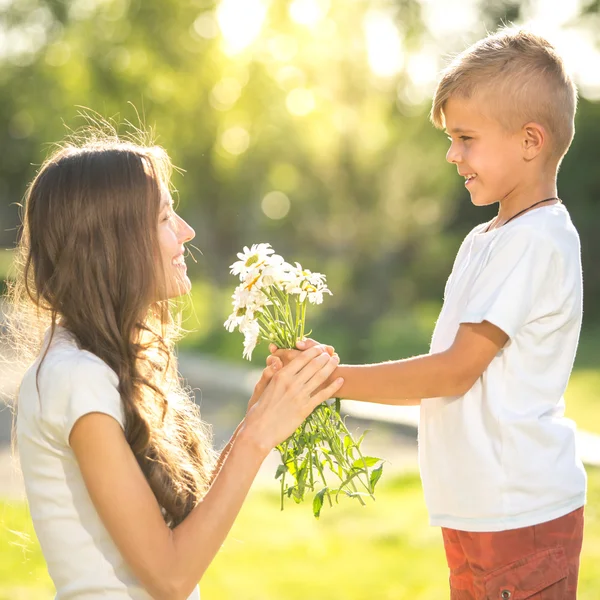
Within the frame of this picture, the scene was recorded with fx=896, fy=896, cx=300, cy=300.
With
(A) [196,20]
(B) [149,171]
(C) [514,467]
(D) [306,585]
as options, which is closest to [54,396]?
(B) [149,171]

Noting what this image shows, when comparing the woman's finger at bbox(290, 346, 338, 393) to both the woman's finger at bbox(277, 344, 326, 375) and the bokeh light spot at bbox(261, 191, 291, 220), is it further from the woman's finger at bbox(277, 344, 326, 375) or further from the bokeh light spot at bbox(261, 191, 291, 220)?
the bokeh light spot at bbox(261, 191, 291, 220)

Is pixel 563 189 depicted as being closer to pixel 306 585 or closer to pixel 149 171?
pixel 306 585

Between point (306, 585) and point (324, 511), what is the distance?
1612 millimetres

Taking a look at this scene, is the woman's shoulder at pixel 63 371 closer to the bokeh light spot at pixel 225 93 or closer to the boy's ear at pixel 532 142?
the boy's ear at pixel 532 142

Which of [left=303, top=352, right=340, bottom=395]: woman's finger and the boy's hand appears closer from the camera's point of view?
[left=303, top=352, right=340, bottom=395]: woman's finger

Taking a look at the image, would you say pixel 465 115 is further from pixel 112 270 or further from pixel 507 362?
pixel 112 270

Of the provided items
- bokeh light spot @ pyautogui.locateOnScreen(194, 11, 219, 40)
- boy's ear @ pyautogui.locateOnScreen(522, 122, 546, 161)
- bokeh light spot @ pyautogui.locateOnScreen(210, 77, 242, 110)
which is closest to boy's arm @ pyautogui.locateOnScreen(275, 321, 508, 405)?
boy's ear @ pyautogui.locateOnScreen(522, 122, 546, 161)

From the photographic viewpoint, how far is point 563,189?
65.3ft

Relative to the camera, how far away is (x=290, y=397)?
7.91 feet

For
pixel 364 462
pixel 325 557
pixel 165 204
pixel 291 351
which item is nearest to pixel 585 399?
pixel 325 557

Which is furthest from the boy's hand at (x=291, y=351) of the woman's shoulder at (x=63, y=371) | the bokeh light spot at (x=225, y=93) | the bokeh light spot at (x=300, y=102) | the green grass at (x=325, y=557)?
the bokeh light spot at (x=225, y=93)

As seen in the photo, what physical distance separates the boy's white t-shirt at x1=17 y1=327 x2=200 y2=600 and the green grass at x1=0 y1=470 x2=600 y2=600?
79.9 inches

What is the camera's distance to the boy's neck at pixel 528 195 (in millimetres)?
2488

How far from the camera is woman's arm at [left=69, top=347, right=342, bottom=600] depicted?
80.3 inches
